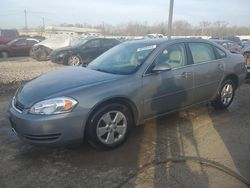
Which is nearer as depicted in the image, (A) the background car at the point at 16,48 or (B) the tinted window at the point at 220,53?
(B) the tinted window at the point at 220,53

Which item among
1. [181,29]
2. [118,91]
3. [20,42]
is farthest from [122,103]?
[181,29]

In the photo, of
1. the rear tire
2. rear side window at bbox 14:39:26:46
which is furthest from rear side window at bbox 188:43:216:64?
rear side window at bbox 14:39:26:46

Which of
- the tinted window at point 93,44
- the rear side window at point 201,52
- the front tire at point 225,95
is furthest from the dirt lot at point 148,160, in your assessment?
the tinted window at point 93,44

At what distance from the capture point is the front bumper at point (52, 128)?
379 centimetres

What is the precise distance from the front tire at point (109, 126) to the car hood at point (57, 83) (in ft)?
1.45

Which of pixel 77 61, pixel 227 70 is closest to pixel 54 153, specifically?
pixel 227 70

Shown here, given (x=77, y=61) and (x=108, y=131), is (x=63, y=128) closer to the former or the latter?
(x=108, y=131)

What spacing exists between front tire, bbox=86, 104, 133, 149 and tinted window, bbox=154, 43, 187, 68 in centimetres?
104

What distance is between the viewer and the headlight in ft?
12.6

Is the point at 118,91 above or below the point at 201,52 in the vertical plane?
below

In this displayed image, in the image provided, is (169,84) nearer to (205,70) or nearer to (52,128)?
(205,70)

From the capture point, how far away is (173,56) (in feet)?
16.8

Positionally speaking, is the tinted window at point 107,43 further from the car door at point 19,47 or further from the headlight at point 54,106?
the headlight at point 54,106

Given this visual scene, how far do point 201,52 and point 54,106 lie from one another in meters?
3.10
